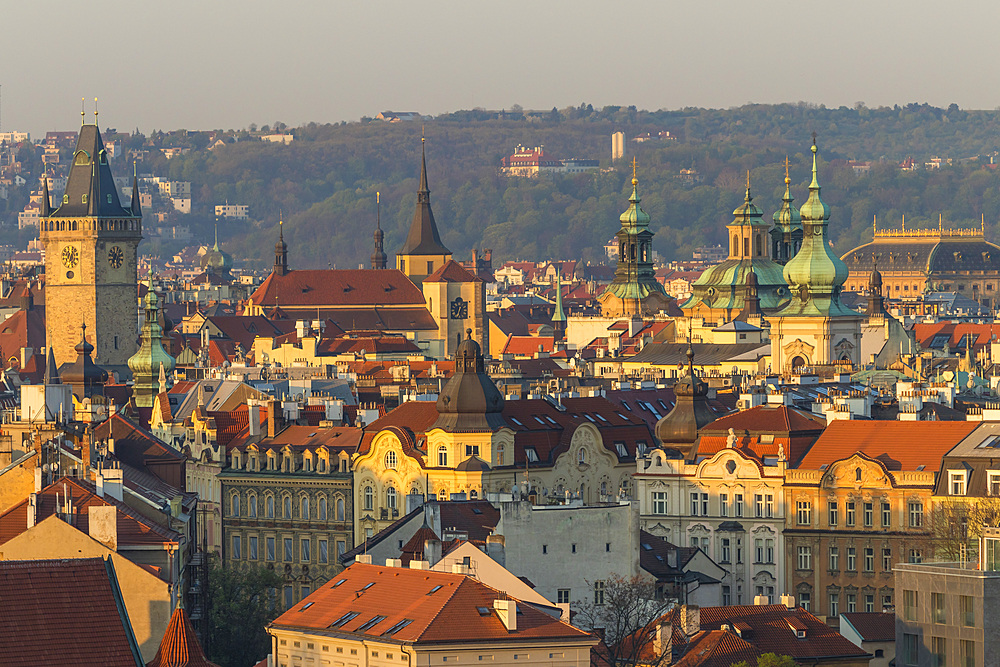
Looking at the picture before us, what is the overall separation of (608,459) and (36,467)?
95.4 feet

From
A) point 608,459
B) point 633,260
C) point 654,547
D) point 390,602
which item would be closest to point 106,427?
point 608,459

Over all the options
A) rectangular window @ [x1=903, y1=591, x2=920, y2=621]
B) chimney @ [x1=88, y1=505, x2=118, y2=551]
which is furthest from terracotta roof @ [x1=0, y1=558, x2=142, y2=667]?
rectangular window @ [x1=903, y1=591, x2=920, y2=621]

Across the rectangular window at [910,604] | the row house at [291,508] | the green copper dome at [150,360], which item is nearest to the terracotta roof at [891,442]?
the row house at [291,508]

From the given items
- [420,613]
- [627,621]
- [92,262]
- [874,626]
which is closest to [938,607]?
[627,621]

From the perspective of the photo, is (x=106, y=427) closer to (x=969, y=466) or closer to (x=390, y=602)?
(x=969, y=466)

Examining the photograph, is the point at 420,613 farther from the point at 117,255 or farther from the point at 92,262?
the point at 117,255

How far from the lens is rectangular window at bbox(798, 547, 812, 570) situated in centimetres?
7801

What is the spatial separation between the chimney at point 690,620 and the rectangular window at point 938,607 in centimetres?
629

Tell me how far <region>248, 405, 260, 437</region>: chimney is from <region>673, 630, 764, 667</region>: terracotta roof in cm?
3433

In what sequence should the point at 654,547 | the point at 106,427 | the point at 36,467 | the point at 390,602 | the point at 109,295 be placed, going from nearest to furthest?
the point at 390,602
the point at 36,467
the point at 654,547
the point at 106,427
the point at 109,295

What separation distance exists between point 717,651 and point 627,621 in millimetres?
2440

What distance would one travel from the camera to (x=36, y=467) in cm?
6147

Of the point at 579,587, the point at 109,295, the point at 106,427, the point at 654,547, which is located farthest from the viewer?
the point at 109,295

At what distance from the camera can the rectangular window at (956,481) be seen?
248ft
